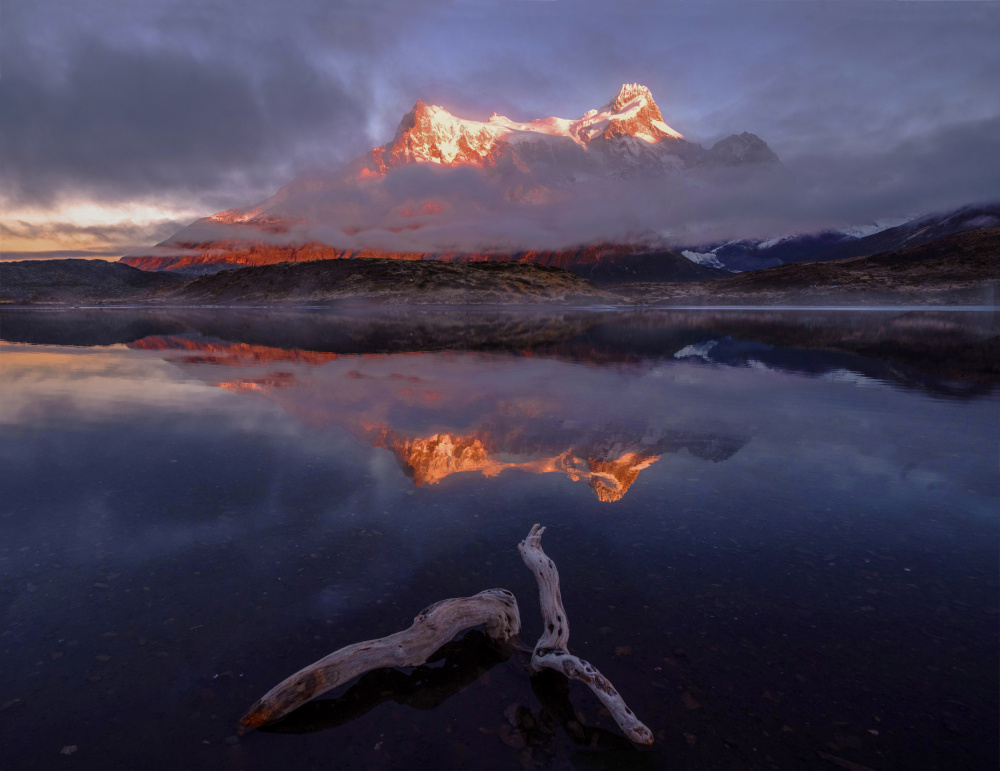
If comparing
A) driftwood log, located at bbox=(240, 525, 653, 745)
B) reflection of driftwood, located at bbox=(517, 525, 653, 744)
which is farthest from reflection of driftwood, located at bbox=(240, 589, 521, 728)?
reflection of driftwood, located at bbox=(517, 525, 653, 744)

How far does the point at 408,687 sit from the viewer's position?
21.1ft

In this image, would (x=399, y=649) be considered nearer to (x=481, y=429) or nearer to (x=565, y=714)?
(x=565, y=714)

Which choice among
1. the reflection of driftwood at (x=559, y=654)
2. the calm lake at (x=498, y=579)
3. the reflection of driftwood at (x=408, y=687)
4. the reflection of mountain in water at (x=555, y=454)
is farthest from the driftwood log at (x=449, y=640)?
the reflection of mountain in water at (x=555, y=454)

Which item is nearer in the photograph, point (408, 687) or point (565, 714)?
point (565, 714)

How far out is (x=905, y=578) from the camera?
8617mm

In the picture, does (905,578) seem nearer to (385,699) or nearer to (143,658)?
(385,699)

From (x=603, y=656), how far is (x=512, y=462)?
736 centimetres

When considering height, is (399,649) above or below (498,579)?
above

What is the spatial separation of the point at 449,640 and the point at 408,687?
2.81 feet

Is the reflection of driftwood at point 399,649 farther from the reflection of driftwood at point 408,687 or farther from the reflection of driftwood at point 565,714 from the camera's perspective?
the reflection of driftwood at point 565,714

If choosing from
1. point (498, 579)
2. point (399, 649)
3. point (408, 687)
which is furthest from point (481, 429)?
point (408, 687)

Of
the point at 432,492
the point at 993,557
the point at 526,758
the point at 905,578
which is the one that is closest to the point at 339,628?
the point at 526,758

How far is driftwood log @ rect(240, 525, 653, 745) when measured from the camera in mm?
5770

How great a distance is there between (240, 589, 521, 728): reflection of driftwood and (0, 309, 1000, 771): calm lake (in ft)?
0.92
